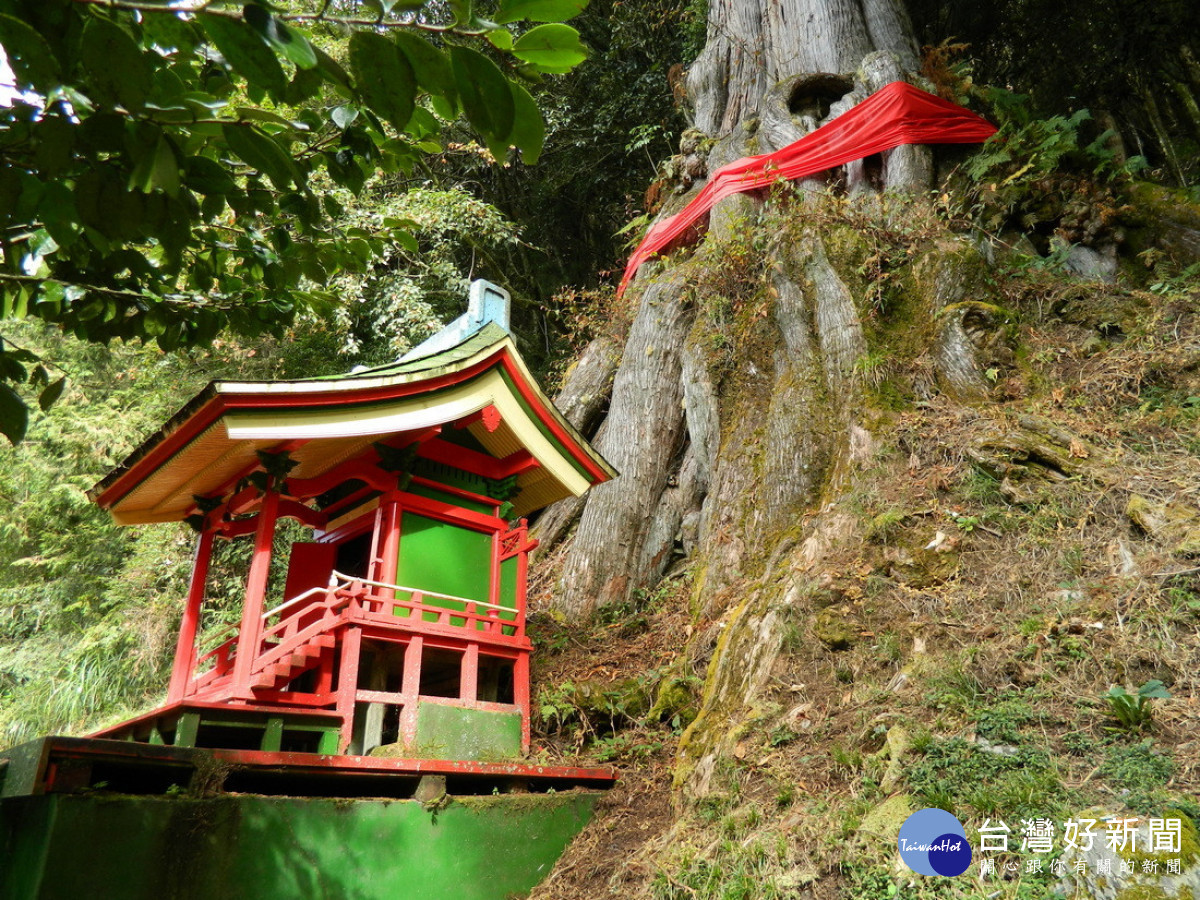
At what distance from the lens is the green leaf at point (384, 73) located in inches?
58.6

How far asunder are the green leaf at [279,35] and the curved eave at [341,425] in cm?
377

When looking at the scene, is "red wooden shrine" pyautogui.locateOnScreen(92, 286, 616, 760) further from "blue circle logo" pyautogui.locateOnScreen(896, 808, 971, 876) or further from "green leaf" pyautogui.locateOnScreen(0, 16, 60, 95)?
"green leaf" pyautogui.locateOnScreen(0, 16, 60, 95)

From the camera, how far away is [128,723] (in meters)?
4.51

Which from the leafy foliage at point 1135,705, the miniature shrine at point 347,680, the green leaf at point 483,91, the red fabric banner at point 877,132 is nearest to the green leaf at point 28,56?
the green leaf at point 483,91

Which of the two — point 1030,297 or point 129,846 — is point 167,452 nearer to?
point 129,846

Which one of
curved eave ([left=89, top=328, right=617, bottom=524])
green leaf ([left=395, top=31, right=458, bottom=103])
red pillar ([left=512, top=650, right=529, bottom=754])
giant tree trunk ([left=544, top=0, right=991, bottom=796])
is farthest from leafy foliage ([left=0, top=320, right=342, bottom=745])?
green leaf ([left=395, top=31, right=458, bottom=103])

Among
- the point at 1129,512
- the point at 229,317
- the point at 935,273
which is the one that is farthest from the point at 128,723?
the point at 935,273

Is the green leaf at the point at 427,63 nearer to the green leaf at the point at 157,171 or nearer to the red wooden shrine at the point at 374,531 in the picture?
the green leaf at the point at 157,171

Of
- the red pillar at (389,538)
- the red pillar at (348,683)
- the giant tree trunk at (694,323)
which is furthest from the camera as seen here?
the giant tree trunk at (694,323)

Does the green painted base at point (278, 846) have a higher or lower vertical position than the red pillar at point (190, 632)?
lower

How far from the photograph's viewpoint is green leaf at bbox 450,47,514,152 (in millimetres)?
1454

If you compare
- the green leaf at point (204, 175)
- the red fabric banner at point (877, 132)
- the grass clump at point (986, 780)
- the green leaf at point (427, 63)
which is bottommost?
the grass clump at point (986, 780)

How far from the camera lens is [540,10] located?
1.41m

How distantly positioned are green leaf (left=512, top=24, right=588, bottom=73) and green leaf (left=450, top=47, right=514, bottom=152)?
73 mm
